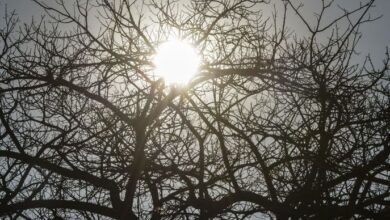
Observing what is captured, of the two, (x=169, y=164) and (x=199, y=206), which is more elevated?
(x=169, y=164)

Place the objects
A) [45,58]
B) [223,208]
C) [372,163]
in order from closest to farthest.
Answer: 1. [372,163]
2. [223,208]
3. [45,58]

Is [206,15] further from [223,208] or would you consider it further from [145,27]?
[223,208]

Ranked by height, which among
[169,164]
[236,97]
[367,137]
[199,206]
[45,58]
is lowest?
[199,206]

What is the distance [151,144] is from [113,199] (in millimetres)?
1001

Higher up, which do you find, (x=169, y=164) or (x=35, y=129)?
(x=35, y=129)

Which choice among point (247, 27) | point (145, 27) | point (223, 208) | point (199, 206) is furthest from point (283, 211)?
point (145, 27)

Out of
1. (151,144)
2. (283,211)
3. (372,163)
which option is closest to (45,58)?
(151,144)

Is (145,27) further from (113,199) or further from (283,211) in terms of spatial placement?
(283,211)

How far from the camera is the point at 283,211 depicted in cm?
500

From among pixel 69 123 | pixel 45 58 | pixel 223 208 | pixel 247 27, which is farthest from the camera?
pixel 69 123

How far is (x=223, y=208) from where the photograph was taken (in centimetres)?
543

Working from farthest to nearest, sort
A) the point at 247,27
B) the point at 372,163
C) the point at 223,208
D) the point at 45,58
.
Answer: the point at 247,27 → the point at 45,58 → the point at 223,208 → the point at 372,163

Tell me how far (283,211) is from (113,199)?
2.48 meters

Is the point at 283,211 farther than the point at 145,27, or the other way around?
the point at 145,27
